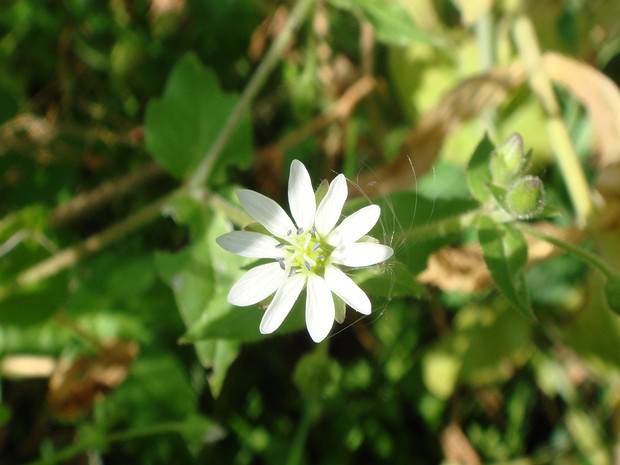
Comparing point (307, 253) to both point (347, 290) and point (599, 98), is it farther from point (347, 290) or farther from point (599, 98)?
point (599, 98)

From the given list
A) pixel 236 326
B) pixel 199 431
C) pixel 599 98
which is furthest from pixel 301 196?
pixel 599 98

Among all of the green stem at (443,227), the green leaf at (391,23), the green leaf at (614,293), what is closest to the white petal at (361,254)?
the green stem at (443,227)

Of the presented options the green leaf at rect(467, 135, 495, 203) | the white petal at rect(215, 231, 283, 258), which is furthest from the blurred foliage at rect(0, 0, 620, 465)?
the white petal at rect(215, 231, 283, 258)

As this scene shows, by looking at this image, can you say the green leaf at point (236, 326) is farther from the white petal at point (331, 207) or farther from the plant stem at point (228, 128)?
the plant stem at point (228, 128)

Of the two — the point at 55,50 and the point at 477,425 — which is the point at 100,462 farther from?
the point at 55,50

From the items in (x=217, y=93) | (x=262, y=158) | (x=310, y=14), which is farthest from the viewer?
(x=262, y=158)

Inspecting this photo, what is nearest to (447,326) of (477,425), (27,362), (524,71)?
(477,425)
